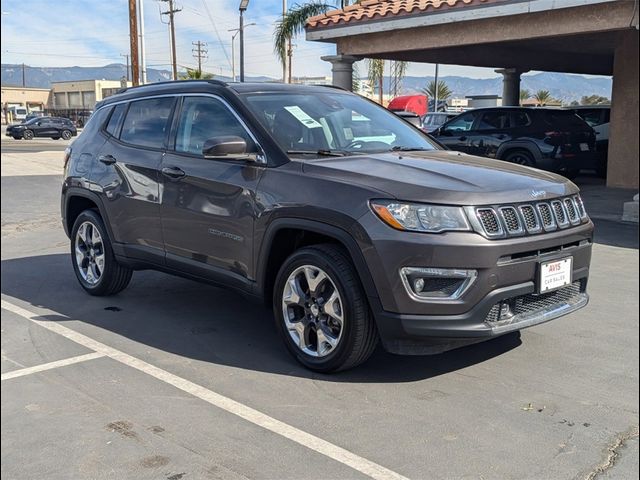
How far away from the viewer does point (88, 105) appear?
88125 millimetres

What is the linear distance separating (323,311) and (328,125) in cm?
149

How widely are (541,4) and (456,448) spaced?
31.3 feet

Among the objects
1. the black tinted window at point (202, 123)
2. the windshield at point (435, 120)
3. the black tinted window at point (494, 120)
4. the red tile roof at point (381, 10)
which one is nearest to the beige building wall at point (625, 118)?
the black tinted window at point (494, 120)

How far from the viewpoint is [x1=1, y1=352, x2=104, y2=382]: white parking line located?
13.7 ft

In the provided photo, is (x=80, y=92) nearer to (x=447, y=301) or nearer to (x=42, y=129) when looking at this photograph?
(x=42, y=129)

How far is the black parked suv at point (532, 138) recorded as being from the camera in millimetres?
13836

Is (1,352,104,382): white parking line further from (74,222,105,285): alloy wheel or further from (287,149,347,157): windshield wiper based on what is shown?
(287,149,347,157): windshield wiper

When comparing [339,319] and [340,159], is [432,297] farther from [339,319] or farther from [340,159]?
[340,159]

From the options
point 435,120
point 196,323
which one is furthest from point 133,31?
point 196,323

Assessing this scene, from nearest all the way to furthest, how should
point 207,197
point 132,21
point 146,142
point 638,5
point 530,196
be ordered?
point 530,196 → point 207,197 → point 146,142 → point 638,5 → point 132,21

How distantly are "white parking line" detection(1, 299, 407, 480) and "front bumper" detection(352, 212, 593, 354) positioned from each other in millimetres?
766

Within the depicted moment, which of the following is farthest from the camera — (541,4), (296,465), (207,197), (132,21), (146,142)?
(132,21)

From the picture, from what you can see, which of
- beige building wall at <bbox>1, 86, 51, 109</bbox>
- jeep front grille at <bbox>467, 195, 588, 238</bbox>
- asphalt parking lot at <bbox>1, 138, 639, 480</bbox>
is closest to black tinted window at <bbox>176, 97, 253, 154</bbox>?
asphalt parking lot at <bbox>1, 138, 639, 480</bbox>

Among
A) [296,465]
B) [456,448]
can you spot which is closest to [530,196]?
[456,448]
